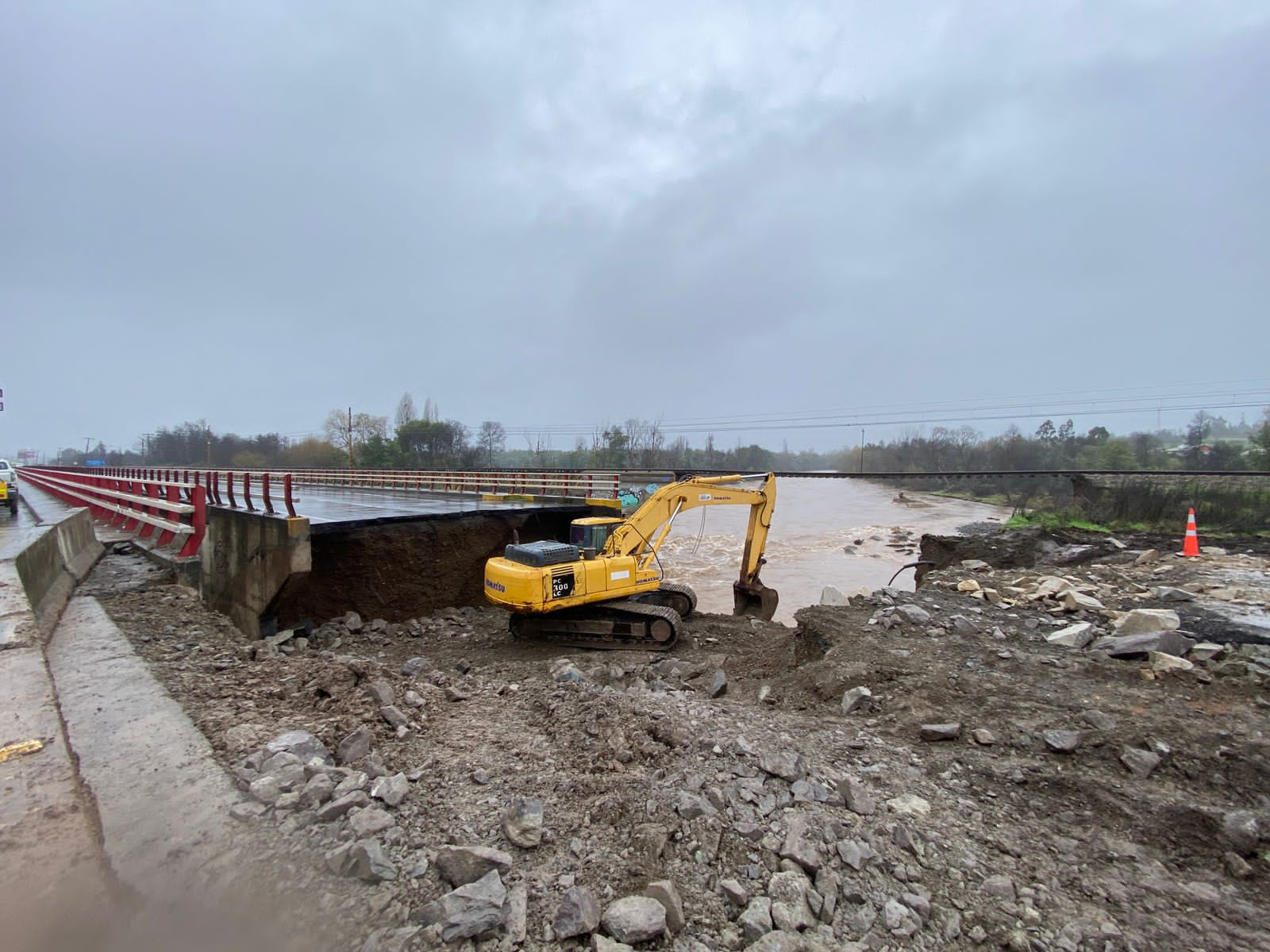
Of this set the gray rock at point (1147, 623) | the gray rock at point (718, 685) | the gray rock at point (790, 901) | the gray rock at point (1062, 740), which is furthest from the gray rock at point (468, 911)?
the gray rock at point (1147, 623)

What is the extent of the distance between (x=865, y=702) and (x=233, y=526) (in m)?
10.2

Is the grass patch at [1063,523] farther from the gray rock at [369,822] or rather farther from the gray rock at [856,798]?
the gray rock at [369,822]

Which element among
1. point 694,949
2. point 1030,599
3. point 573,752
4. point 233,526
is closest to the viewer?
point 694,949

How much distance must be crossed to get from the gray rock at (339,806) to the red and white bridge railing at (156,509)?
7.89 meters

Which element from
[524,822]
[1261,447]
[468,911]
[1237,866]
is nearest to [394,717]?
[524,822]

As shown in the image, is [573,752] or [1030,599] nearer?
[573,752]

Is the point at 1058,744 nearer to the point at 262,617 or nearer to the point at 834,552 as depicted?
the point at 262,617

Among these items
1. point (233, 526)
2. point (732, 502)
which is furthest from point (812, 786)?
point (233, 526)

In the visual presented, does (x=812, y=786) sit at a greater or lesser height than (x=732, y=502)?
lesser

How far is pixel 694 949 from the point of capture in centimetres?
233

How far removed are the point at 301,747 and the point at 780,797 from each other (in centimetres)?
274

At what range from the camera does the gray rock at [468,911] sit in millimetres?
2211

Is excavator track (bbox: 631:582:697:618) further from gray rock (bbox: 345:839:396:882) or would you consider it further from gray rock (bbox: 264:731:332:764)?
gray rock (bbox: 345:839:396:882)

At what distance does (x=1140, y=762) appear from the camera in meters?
3.89
